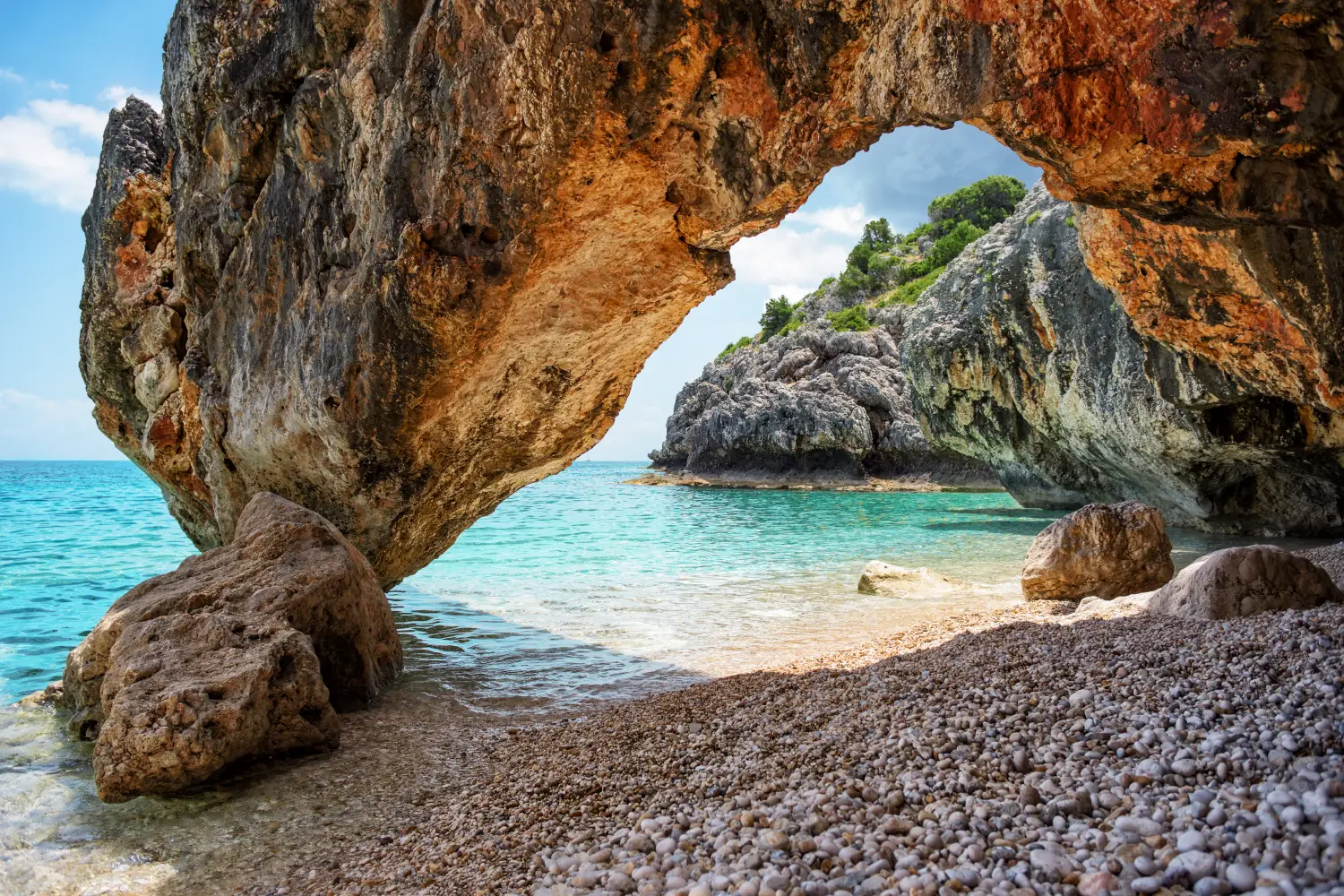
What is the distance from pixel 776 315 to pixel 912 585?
190ft

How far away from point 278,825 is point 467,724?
6.19 feet

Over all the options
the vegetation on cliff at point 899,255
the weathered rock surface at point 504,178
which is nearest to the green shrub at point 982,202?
the vegetation on cliff at point 899,255

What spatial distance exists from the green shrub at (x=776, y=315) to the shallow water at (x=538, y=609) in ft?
140

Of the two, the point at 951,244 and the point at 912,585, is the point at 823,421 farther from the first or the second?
the point at 912,585

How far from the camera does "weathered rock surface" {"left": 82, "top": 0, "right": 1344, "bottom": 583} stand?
13.4ft

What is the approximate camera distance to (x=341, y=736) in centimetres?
582

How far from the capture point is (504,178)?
244 inches

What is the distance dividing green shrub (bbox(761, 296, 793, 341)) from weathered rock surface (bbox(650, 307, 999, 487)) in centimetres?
1490

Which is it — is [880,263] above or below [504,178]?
above

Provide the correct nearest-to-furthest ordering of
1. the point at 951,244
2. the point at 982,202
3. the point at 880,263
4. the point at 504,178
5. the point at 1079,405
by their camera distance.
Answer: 1. the point at 504,178
2. the point at 1079,405
3. the point at 951,244
4. the point at 880,263
5. the point at 982,202

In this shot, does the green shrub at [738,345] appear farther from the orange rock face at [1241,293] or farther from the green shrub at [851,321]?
the orange rock face at [1241,293]

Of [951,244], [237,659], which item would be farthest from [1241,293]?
[951,244]

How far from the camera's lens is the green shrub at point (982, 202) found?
6519cm

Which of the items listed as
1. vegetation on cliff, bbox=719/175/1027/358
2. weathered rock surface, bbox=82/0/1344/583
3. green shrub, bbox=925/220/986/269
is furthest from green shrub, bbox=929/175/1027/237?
weathered rock surface, bbox=82/0/1344/583
